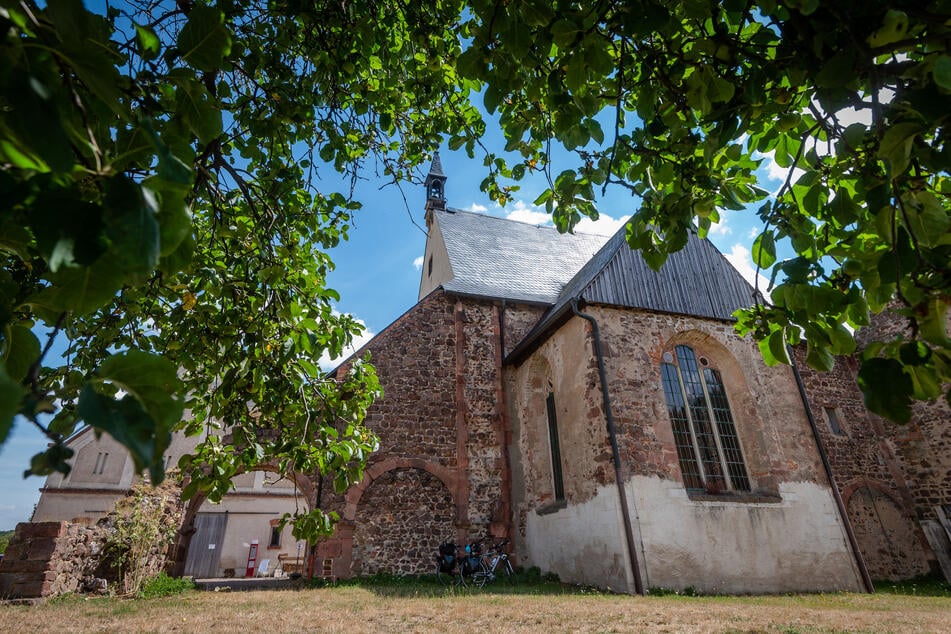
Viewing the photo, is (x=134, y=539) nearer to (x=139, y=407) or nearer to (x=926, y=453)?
(x=139, y=407)

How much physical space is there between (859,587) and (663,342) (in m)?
5.57

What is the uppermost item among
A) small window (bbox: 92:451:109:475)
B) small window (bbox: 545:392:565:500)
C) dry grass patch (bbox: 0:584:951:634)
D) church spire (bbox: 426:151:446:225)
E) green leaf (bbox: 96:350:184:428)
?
church spire (bbox: 426:151:446:225)

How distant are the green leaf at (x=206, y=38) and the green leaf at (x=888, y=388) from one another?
68.0 inches

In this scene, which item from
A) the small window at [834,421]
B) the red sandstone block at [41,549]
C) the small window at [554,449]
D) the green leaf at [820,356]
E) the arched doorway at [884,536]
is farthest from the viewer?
the small window at [834,421]

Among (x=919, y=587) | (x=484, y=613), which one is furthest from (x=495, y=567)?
(x=919, y=587)

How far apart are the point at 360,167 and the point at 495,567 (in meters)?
9.09

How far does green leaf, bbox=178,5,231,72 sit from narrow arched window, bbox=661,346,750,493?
31.0 feet

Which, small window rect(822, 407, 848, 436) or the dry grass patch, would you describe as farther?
small window rect(822, 407, 848, 436)

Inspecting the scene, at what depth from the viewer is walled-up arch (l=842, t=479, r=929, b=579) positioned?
35.1ft

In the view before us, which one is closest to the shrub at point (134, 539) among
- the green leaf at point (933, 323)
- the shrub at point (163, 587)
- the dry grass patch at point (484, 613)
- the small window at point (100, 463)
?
the shrub at point (163, 587)

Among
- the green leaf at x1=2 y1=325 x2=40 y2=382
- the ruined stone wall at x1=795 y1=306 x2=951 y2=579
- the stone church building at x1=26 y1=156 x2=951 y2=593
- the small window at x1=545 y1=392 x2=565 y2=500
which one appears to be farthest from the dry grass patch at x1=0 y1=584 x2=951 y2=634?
the green leaf at x1=2 y1=325 x2=40 y2=382

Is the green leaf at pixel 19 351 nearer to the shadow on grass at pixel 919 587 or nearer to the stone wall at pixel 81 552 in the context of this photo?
the stone wall at pixel 81 552

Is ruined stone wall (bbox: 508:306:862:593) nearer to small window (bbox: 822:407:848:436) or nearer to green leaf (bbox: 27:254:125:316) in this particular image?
small window (bbox: 822:407:848:436)

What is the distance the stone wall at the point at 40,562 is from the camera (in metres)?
7.37
